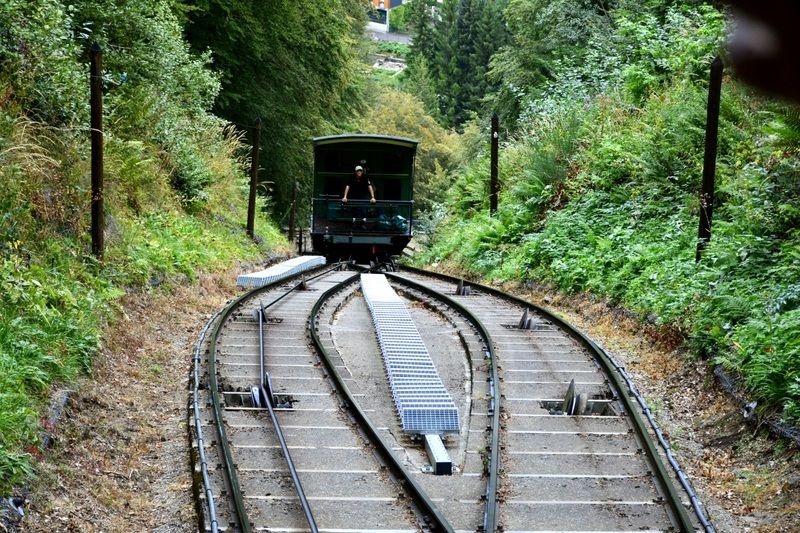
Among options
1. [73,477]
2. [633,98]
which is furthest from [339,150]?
[73,477]

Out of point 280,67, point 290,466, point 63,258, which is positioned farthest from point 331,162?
point 290,466

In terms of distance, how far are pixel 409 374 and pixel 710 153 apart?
544cm

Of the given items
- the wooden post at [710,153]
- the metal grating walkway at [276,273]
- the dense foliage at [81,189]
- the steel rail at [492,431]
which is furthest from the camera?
the metal grating walkway at [276,273]

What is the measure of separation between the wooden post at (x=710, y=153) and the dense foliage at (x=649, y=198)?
253 mm

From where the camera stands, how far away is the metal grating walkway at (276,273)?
17.3 metres

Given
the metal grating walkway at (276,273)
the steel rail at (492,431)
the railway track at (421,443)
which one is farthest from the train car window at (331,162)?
the railway track at (421,443)

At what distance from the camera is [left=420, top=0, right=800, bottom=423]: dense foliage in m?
9.59

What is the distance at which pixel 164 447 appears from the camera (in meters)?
7.98

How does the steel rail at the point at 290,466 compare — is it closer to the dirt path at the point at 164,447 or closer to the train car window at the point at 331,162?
the dirt path at the point at 164,447

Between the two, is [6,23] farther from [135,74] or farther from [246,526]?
[246,526]

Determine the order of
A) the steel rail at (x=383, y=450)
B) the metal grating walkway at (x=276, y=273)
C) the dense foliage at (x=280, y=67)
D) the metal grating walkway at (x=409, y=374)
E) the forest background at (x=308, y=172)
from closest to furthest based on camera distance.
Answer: the steel rail at (x=383, y=450), the metal grating walkway at (x=409, y=374), the forest background at (x=308, y=172), the metal grating walkway at (x=276, y=273), the dense foliage at (x=280, y=67)

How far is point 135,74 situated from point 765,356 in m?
15.4

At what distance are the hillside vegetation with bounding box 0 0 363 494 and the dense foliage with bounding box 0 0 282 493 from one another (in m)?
0.02

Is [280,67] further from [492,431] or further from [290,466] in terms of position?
[290,466]
